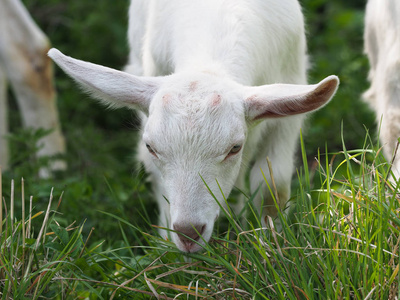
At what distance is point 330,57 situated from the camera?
24.4ft

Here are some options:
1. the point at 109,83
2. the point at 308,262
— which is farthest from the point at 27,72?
the point at 308,262

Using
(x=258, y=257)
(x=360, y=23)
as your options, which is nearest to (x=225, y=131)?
(x=258, y=257)

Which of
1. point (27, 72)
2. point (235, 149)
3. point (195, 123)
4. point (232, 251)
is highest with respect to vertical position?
point (195, 123)

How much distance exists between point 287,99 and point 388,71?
1011 mm

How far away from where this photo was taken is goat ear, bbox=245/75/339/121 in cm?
314

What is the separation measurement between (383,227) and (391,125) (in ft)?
3.92

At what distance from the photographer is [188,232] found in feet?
10.3

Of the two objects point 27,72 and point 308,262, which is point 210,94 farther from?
point 27,72

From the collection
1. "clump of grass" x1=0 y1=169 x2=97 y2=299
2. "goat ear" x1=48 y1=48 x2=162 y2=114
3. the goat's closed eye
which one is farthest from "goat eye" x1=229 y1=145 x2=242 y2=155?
"clump of grass" x1=0 y1=169 x2=97 y2=299

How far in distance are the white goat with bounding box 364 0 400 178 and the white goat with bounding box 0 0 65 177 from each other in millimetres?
2896

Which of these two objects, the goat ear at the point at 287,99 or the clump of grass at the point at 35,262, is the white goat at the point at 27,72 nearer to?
the clump of grass at the point at 35,262

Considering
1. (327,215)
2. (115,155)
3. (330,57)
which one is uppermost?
(327,215)

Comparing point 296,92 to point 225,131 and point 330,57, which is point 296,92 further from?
point 330,57

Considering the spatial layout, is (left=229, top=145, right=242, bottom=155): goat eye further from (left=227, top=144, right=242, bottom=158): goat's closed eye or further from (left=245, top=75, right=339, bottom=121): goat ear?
(left=245, top=75, right=339, bottom=121): goat ear
